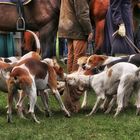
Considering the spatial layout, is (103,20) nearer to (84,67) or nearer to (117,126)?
(84,67)

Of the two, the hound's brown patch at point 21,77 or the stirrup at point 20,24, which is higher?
the hound's brown patch at point 21,77

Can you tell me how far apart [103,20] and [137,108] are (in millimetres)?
3205

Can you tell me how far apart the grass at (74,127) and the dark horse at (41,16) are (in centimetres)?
198

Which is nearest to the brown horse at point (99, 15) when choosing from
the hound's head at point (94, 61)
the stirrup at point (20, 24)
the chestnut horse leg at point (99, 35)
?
the chestnut horse leg at point (99, 35)

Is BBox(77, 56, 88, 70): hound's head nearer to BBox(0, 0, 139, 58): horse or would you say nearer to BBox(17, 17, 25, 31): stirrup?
BBox(0, 0, 139, 58): horse

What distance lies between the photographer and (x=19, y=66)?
831 centimetres

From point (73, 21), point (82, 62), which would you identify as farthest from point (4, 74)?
point (73, 21)

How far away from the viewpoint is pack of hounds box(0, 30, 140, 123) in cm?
820

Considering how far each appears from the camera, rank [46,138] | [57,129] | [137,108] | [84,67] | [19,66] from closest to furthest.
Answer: [46,138]
[57,129]
[19,66]
[137,108]
[84,67]

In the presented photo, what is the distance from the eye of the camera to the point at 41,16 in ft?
35.3

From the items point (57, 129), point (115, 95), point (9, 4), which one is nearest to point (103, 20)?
point (9, 4)

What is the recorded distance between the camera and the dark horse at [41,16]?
35.1ft

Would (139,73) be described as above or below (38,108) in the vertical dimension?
above

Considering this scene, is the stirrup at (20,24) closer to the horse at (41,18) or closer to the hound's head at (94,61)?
the horse at (41,18)
